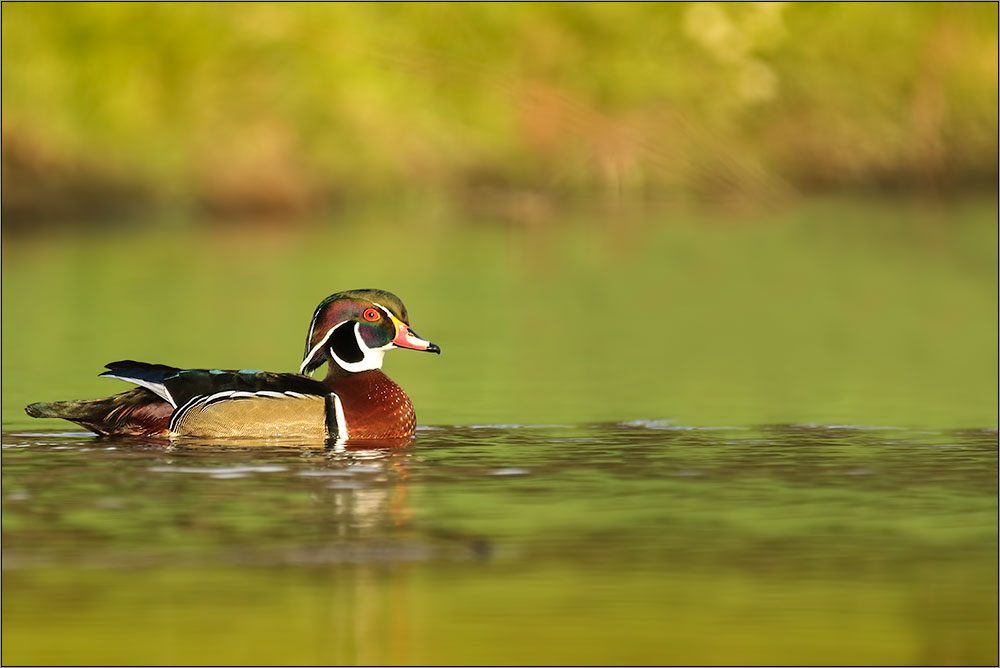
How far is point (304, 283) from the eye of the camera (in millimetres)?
23391

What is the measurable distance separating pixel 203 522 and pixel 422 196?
35.3 metres

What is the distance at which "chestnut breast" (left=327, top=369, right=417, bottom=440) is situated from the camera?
1075 centimetres

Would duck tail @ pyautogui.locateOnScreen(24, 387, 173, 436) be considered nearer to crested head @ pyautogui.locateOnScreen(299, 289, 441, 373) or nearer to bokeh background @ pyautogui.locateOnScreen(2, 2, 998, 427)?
crested head @ pyautogui.locateOnScreen(299, 289, 441, 373)

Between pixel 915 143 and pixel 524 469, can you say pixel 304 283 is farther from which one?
pixel 915 143

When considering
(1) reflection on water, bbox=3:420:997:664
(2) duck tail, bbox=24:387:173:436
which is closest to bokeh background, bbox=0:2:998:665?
(1) reflection on water, bbox=3:420:997:664

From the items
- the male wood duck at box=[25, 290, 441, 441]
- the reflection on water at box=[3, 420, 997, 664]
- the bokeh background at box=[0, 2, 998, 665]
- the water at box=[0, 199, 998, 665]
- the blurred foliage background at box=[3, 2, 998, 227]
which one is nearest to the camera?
the reflection on water at box=[3, 420, 997, 664]

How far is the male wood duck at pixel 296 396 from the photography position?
1063 centimetres

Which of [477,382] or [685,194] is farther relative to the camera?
[685,194]

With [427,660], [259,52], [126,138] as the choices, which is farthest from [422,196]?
[427,660]

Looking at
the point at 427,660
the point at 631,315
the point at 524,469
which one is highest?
the point at 631,315

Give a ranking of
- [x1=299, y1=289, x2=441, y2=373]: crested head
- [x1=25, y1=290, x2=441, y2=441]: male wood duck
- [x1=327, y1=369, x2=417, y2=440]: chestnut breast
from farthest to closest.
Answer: [x1=299, y1=289, x2=441, y2=373]: crested head < [x1=327, y1=369, x2=417, y2=440]: chestnut breast < [x1=25, y1=290, x2=441, y2=441]: male wood duck

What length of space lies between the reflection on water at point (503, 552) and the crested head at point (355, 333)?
0.59 m

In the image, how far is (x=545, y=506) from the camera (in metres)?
9.12

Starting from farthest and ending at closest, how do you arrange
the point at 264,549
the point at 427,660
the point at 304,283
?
1. the point at 304,283
2. the point at 264,549
3. the point at 427,660
